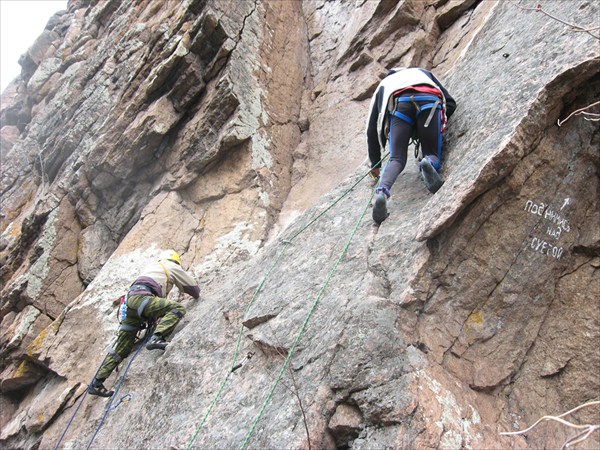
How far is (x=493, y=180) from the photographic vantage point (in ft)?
11.3

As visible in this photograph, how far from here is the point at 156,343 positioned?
18.2ft

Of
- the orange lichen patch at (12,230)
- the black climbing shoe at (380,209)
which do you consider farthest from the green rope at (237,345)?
the orange lichen patch at (12,230)

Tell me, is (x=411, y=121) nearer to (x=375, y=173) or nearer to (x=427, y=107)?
(x=427, y=107)

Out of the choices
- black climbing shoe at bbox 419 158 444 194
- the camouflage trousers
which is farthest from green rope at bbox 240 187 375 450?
the camouflage trousers

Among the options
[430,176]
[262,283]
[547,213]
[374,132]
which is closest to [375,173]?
[374,132]

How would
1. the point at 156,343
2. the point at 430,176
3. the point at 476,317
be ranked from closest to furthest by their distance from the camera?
1. the point at 476,317
2. the point at 430,176
3. the point at 156,343

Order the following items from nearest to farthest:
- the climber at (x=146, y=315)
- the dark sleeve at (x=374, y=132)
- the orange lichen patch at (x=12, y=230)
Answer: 1. the dark sleeve at (x=374, y=132)
2. the climber at (x=146, y=315)
3. the orange lichen patch at (x=12, y=230)

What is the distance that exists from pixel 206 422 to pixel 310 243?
2184mm

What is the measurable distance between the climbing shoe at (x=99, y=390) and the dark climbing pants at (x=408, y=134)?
4.35 m

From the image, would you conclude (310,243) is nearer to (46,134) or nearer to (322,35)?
(322,35)

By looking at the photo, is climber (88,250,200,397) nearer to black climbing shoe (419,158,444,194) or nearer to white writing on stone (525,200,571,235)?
black climbing shoe (419,158,444,194)

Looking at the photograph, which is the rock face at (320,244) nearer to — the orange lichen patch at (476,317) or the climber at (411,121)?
the orange lichen patch at (476,317)

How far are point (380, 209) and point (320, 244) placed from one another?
37.0 inches

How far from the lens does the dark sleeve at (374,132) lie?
4.88m
